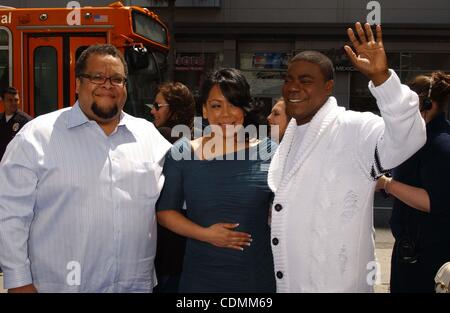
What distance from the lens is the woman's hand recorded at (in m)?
2.41

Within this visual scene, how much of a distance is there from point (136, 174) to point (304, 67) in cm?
92

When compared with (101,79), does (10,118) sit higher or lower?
lower

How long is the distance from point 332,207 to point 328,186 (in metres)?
0.09

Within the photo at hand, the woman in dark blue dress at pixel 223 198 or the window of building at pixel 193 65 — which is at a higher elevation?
the window of building at pixel 193 65

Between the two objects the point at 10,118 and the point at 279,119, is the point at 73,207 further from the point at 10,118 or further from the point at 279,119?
the point at 10,118

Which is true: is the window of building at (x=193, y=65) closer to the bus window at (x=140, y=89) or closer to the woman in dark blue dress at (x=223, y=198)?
the bus window at (x=140, y=89)

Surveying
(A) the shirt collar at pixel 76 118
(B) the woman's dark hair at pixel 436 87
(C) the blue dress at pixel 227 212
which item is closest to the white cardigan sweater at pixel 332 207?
(C) the blue dress at pixel 227 212

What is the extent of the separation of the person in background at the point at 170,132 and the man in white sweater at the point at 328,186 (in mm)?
888

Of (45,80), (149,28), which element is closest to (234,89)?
(45,80)

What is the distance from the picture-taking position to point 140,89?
8.36 meters

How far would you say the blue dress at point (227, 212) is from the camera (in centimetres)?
246

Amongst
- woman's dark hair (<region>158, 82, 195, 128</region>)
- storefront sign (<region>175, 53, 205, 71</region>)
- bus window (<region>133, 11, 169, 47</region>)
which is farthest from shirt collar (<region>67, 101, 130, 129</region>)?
storefront sign (<region>175, 53, 205, 71</region>)

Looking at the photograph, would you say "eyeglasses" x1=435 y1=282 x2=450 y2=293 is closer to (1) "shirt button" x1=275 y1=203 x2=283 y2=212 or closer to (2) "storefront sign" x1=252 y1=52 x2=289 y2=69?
(1) "shirt button" x1=275 y1=203 x2=283 y2=212
